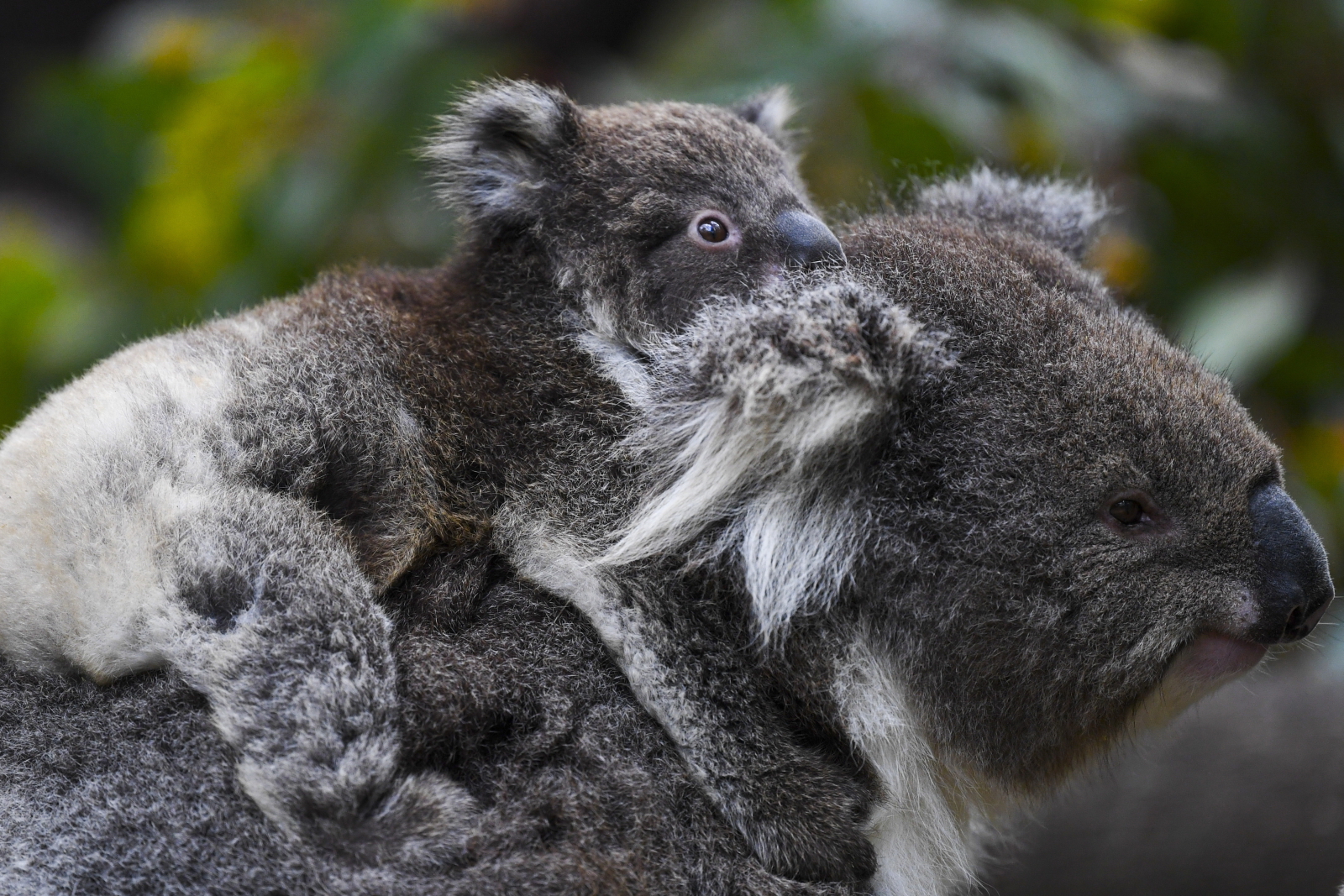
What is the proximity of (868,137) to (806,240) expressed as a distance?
192 cm

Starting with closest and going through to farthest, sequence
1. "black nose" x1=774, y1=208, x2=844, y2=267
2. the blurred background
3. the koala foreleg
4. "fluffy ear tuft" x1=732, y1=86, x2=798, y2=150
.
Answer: the koala foreleg → "black nose" x1=774, y1=208, x2=844, y2=267 → "fluffy ear tuft" x1=732, y1=86, x2=798, y2=150 → the blurred background

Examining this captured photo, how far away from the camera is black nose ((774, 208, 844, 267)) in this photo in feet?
6.54

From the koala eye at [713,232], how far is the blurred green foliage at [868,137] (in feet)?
5.01

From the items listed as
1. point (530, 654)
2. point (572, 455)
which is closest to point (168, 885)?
point (530, 654)

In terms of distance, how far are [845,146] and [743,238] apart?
1.76m

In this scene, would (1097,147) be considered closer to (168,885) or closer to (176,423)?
(176,423)

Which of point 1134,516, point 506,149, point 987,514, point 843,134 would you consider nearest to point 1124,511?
point 1134,516

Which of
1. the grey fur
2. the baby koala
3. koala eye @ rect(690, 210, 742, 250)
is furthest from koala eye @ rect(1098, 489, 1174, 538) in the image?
the grey fur

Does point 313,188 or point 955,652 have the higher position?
point 955,652

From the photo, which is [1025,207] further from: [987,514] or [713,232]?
[987,514]

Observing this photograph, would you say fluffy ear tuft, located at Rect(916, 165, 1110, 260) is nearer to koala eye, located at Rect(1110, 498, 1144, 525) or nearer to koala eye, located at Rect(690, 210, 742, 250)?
koala eye, located at Rect(690, 210, 742, 250)

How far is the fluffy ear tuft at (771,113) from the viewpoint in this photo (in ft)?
9.04

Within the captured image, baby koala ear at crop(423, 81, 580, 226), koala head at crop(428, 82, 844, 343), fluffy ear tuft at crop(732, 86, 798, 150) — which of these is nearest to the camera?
koala head at crop(428, 82, 844, 343)

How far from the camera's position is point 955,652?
1.79 metres
